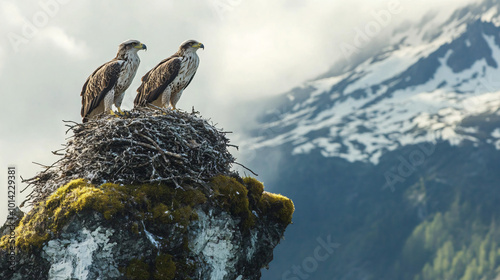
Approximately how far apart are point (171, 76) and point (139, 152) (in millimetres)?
4856

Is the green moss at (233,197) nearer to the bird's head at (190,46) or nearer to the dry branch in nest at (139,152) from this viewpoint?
the dry branch in nest at (139,152)

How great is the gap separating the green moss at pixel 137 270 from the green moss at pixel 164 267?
22 centimetres

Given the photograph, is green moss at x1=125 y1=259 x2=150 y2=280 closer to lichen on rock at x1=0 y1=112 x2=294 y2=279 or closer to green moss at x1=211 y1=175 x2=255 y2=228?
lichen on rock at x1=0 y1=112 x2=294 y2=279

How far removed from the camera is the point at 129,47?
52.3 feet

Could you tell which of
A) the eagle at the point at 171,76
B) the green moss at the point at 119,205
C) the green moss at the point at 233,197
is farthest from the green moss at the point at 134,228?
the eagle at the point at 171,76

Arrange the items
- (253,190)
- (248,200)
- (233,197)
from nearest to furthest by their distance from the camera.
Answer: (233,197)
(248,200)
(253,190)

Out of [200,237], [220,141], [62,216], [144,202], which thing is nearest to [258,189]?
[220,141]

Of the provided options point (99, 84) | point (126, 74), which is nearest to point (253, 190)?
point (126, 74)

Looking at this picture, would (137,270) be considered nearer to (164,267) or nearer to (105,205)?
(164,267)

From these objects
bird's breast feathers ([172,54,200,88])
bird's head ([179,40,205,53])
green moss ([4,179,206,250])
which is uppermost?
bird's head ([179,40,205,53])

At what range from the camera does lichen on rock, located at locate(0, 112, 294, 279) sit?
444 inches

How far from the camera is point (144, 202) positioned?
12.0 m

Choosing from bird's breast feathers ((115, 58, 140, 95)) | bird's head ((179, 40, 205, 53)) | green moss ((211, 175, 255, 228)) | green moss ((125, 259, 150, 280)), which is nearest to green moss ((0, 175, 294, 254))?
green moss ((211, 175, 255, 228))

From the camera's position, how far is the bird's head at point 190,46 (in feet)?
55.7
